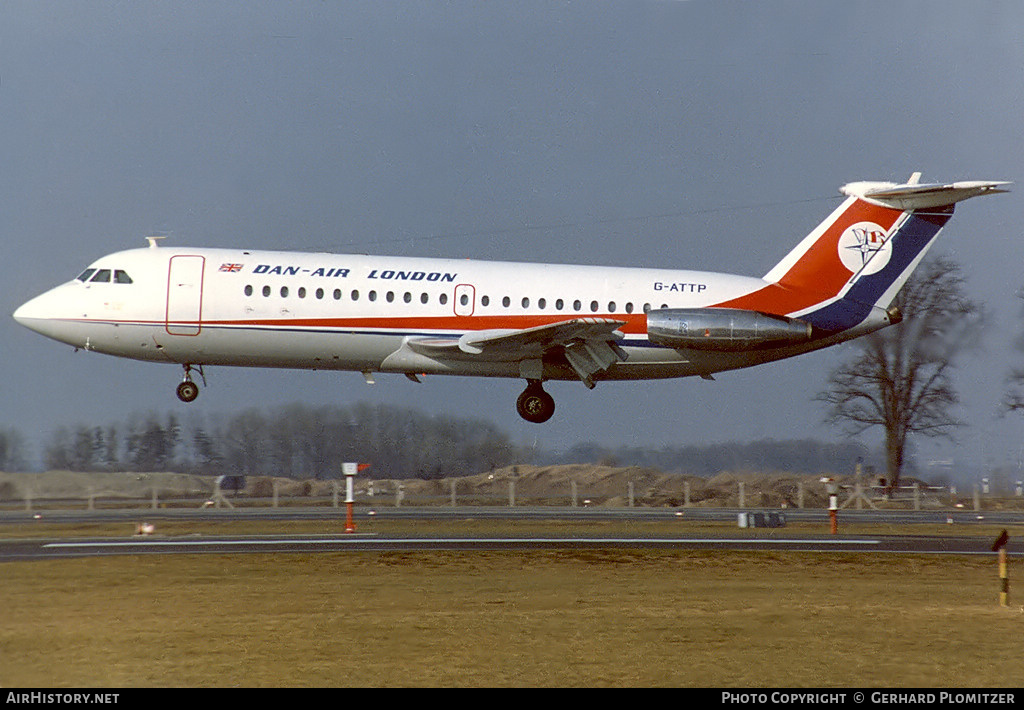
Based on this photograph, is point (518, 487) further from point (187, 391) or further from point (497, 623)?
point (497, 623)

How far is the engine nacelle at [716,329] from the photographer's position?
3019 cm

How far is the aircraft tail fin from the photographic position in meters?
32.5

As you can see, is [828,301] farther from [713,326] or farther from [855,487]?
[855,487]

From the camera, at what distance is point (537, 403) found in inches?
1268

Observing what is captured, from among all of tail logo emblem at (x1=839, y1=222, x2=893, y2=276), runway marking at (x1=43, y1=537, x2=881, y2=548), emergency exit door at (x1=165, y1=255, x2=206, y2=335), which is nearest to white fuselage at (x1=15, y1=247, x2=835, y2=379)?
emergency exit door at (x1=165, y1=255, x2=206, y2=335)

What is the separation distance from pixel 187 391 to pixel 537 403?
9112 mm

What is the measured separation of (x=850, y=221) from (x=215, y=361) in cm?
1704

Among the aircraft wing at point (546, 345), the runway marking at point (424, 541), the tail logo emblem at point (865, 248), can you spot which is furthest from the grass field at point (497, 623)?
the tail logo emblem at point (865, 248)

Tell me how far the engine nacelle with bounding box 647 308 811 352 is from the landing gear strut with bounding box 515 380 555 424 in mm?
3307

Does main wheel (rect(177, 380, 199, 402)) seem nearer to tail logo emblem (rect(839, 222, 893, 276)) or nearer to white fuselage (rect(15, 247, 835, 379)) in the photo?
white fuselage (rect(15, 247, 835, 379))

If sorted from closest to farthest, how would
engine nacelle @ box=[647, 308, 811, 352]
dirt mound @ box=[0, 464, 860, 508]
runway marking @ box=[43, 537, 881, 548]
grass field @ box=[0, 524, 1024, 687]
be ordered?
grass field @ box=[0, 524, 1024, 687]
runway marking @ box=[43, 537, 881, 548]
engine nacelle @ box=[647, 308, 811, 352]
dirt mound @ box=[0, 464, 860, 508]

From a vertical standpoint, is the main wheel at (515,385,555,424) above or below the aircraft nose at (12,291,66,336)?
below

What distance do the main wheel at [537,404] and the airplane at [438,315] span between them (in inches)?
1.5
